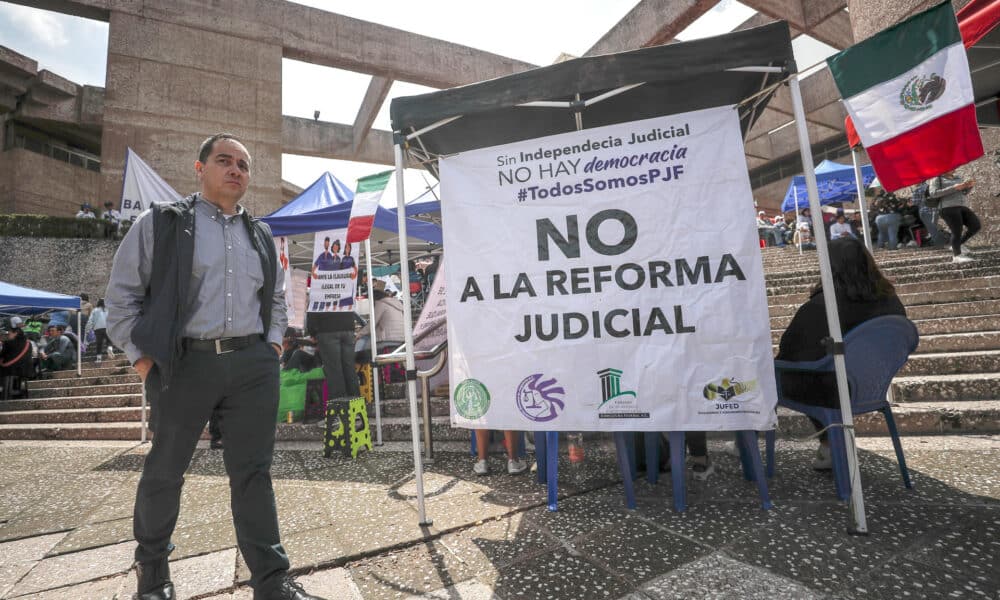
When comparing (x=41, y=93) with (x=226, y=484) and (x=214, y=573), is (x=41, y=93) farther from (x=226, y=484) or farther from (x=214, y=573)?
(x=214, y=573)

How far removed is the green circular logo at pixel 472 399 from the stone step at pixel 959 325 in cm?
362

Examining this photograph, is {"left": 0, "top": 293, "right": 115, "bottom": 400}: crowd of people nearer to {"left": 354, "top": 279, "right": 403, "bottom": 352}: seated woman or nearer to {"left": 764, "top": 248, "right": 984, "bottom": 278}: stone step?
{"left": 354, "top": 279, "right": 403, "bottom": 352}: seated woman

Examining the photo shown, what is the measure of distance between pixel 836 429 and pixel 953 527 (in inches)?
23.9

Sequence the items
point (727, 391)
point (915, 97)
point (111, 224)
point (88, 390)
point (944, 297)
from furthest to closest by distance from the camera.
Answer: point (111, 224), point (88, 390), point (944, 297), point (915, 97), point (727, 391)

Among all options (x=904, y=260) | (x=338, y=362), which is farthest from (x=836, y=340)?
(x=904, y=260)

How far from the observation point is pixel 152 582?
1889 mm

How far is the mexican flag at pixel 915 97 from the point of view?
114 inches

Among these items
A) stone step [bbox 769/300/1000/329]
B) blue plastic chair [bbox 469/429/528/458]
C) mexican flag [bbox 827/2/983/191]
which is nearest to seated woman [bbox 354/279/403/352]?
blue plastic chair [bbox 469/429/528/458]

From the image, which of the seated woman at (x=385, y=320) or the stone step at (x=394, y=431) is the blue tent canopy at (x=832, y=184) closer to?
the seated woman at (x=385, y=320)

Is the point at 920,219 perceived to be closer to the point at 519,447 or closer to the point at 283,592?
the point at 519,447

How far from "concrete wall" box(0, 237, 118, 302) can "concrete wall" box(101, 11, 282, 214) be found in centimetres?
220

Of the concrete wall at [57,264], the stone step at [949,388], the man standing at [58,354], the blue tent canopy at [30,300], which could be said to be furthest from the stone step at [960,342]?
the concrete wall at [57,264]

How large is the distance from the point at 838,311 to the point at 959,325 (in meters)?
3.39

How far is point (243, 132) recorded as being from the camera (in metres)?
17.2
